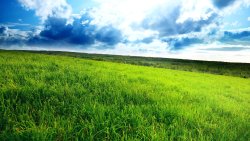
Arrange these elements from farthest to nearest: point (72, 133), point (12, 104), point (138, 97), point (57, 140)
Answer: point (138, 97), point (12, 104), point (72, 133), point (57, 140)

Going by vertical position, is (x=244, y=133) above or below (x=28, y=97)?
below

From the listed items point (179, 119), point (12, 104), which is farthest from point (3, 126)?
point (179, 119)

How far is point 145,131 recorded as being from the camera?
294 cm

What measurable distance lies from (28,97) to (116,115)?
1727 mm

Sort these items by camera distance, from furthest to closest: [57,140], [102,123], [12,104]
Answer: [12,104] → [102,123] → [57,140]

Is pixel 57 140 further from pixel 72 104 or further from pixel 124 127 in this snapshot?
pixel 72 104

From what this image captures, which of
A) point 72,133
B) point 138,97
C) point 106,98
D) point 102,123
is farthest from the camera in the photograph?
point 138,97

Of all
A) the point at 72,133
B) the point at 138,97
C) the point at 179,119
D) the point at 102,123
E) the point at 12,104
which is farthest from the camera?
the point at 138,97

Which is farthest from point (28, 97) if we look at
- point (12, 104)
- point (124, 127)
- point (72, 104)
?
point (124, 127)

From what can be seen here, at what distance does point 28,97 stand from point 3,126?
125 cm

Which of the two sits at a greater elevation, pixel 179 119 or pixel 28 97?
pixel 28 97

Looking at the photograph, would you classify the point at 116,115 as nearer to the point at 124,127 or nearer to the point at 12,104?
the point at 124,127

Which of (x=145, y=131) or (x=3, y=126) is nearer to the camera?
(x=3, y=126)

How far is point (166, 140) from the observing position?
9.01 ft
